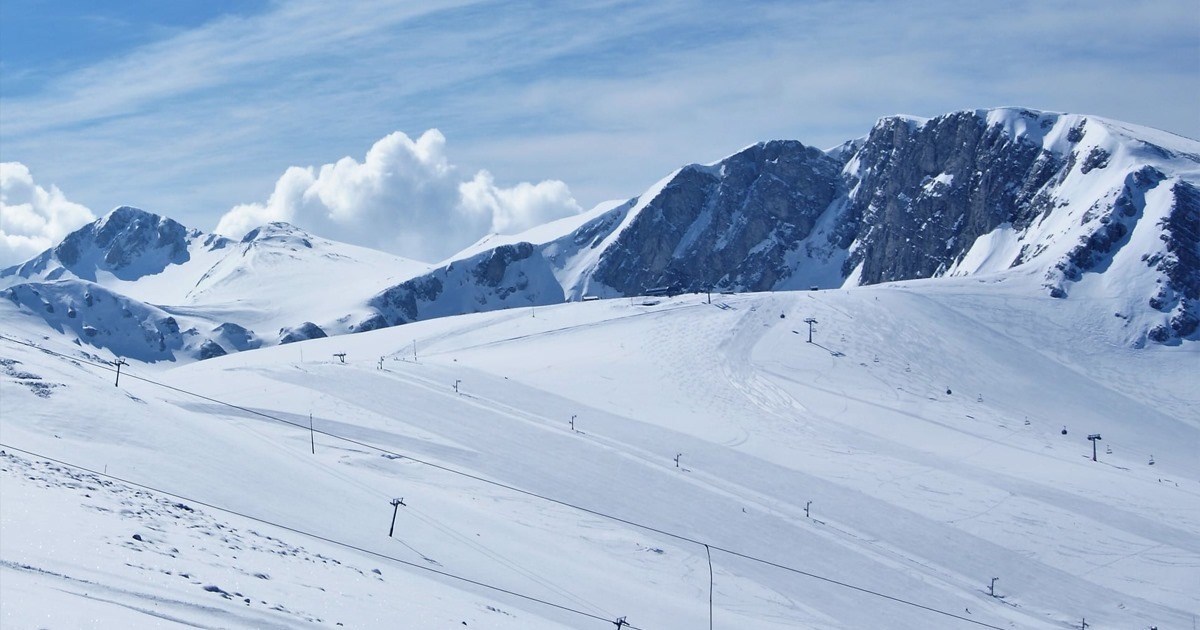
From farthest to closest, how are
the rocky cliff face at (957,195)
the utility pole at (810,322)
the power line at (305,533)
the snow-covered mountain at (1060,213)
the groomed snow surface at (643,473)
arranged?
1. the rocky cliff face at (957,195)
2. the snow-covered mountain at (1060,213)
3. the utility pole at (810,322)
4. the power line at (305,533)
5. the groomed snow surface at (643,473)

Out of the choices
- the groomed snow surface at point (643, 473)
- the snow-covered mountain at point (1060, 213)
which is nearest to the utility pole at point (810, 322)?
the groomed snow surface at point (643, 473)

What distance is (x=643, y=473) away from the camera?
49.3m

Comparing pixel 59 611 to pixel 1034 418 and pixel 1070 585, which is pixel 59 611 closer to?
pixel 1070 585

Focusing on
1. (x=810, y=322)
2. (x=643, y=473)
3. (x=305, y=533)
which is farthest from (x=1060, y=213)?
(x=305, y=533)

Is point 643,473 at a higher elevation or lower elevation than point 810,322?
lower

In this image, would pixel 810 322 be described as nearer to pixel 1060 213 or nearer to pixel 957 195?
pixel 1060 213

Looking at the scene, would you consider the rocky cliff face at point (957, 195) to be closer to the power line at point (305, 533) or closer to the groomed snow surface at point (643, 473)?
the groomed snow surface at point (643, 473)

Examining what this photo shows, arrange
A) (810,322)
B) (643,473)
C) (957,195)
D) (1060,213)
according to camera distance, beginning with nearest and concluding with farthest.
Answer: (643,473)
(810,322)
(1060,213)
(957,195)

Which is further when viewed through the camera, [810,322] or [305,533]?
[810,322]

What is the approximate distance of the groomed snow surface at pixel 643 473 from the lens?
18812 millimetres

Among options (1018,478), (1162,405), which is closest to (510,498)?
(1018,478)

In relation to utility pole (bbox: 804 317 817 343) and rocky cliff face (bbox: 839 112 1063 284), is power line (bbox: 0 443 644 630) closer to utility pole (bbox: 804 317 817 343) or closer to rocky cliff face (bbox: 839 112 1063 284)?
utility pole (bbox: 804 317 817 343)

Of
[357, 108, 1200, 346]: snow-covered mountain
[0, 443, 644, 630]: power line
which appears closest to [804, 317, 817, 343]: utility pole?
[357, 108, 1200, 346]: snow-covered mountain

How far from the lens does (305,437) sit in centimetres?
4538
